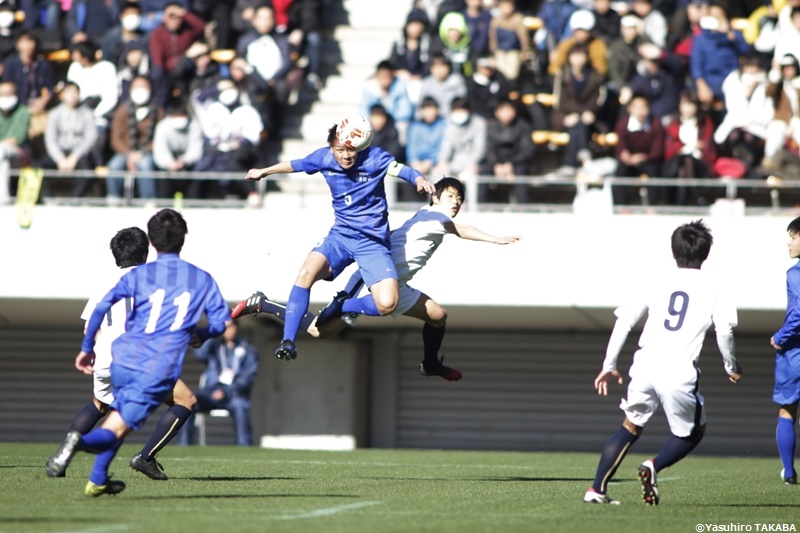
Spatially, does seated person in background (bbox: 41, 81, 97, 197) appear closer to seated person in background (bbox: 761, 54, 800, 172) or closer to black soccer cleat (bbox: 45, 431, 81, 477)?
seated person in background (bbox: 761, 54, 800, 172)

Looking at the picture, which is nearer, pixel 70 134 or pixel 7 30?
pixel 70 134

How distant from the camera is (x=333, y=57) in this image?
66.6 feet

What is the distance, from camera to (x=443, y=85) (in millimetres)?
18125

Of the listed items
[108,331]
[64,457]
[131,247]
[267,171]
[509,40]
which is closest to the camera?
[64,457]

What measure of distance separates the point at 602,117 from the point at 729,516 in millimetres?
10901

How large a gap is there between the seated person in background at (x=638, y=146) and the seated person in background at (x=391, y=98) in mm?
2925

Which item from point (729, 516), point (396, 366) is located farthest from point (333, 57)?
point (729, 516)

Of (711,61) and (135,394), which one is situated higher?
(711,61)

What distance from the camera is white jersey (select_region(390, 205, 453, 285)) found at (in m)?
10.2

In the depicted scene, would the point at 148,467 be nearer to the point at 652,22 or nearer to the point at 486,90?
the point at 486,90

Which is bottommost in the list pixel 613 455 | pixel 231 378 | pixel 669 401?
pixel 231 378

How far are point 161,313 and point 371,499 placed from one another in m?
1.69

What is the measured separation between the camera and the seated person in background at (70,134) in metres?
17.9

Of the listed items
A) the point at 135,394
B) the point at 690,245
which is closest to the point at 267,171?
the point at 135,394
